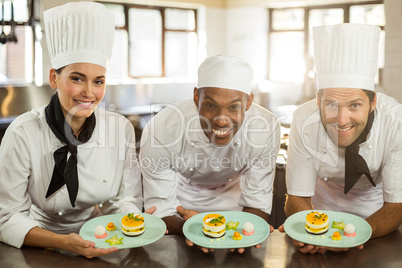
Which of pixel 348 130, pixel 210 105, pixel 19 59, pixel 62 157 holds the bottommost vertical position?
pixel 62 157

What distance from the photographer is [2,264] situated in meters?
1.58

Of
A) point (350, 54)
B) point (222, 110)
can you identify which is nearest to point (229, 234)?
point (222, 110)

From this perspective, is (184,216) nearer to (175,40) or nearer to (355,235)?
(355,235)

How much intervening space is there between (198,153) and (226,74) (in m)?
0.46

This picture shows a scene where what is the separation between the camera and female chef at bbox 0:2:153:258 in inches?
72.9

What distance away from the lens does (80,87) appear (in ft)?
6.12

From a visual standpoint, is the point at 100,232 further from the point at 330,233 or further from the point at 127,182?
the point at 330,233

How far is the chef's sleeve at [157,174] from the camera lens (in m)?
2.23

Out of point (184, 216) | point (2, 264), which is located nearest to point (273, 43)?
point (184, 216)

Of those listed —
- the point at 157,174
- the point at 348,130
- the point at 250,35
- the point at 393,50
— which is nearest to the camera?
the point at 348,130

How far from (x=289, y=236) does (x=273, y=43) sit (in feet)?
22.6

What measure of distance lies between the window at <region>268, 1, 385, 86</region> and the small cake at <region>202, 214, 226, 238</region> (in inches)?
210

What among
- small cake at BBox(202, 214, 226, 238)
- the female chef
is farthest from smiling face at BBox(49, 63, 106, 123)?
small cake at BBox(202, 214, 226, 238)

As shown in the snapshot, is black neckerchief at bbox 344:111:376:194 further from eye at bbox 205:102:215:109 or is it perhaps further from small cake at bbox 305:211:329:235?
eye at bbox 205:102:215:109
